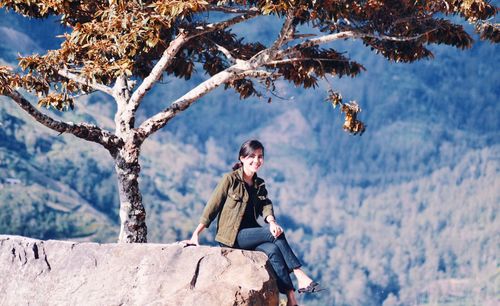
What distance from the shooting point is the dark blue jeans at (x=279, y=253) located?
10.2m

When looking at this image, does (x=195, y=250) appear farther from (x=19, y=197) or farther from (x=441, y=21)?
(x=19, y=197)

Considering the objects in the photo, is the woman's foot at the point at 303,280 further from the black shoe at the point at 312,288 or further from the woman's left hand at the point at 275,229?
the woman's left hand at the point at 275,229

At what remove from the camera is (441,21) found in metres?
15.6

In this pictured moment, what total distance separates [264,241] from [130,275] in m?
1.71

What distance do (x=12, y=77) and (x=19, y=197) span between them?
243ft

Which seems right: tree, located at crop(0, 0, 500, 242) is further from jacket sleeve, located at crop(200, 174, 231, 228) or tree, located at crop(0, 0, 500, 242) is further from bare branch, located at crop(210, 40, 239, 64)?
jacket sleeve, located at crop(200, 174, 231, 228)

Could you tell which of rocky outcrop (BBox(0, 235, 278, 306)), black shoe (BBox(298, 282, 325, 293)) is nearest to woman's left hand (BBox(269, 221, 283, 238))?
rocky outcrop (BBox(0, 235, 278, 306))

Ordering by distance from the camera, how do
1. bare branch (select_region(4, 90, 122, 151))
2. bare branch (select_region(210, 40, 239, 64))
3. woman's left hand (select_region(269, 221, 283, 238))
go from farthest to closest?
bare branch (select_region(210, 40, 239, 64)) → bare branch (select_region(4, 90, 122, 151)) → woman's left hand (select_region(269, 221, 283, 238))

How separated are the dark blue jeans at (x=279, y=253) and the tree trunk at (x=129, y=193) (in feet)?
15.3

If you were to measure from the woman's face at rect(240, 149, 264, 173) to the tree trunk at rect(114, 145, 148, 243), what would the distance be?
446 cm

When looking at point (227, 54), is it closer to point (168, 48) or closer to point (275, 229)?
point (168, 48)

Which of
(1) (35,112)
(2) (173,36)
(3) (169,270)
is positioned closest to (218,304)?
(3) (169,270)

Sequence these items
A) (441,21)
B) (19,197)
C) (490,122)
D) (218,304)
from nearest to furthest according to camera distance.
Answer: (218,304)
(441,21)
(19,197)
(490,122)

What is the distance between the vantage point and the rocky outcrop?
9773mm
